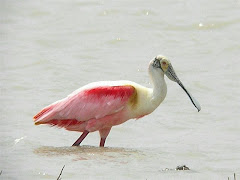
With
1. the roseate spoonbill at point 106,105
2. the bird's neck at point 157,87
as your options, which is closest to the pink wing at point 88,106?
the roseate spoonbill at point 106,105

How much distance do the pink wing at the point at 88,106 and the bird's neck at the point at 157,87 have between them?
0.25 m

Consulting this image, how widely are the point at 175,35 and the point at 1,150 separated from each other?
293 inches

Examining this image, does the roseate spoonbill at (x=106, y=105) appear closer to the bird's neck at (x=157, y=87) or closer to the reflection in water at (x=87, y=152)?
the bird's neck at (x=157, y=87)

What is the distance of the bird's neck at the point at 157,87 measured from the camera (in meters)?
11.6

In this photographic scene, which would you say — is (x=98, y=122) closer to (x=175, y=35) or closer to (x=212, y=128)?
(x=212, y=128)

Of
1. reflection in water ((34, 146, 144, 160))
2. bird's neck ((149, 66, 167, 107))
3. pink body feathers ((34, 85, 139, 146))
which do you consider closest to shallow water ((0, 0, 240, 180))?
reflection in water ((34, 146, 144, 160))

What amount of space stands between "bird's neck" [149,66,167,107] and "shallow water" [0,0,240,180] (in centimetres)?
57

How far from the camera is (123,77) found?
52.9ft

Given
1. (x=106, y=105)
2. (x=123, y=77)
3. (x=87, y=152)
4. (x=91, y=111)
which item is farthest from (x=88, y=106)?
(x=123, y=77)

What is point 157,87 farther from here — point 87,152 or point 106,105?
point 87,152

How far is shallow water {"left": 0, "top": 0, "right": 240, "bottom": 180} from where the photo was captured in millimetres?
10820

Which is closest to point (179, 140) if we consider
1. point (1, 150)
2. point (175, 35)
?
point (1, 150)

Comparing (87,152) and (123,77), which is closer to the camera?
(87,152)

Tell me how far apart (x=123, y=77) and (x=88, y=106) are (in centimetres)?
442
